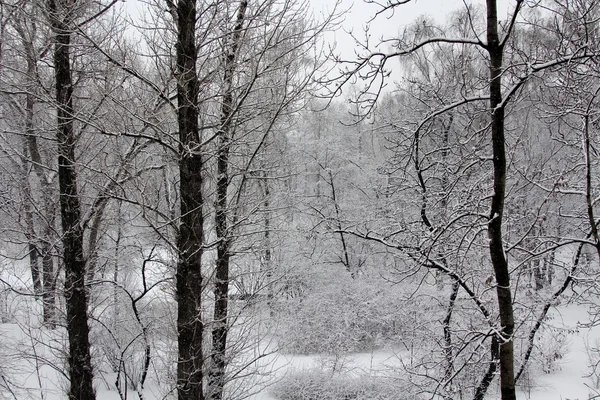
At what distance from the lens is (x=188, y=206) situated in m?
3.73

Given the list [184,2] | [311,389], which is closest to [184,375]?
[184,2]

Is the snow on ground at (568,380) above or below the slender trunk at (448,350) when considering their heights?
below

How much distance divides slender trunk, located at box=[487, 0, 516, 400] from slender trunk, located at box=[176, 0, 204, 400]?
2.52 meters

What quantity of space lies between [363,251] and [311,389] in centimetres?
849

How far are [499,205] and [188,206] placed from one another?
2700 mm

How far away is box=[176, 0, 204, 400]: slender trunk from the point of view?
11.9 ft

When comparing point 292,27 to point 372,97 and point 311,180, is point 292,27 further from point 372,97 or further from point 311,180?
point 311,180

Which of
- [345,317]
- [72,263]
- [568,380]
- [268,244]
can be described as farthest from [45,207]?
[568,380]

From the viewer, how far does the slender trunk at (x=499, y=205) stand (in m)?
3.08

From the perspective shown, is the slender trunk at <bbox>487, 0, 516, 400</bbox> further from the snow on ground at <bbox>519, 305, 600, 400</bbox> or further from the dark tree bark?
the snow on ground at <bbox>519, 305, 600, 400</bbox>

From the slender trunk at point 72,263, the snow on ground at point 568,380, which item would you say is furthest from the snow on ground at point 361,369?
the slender trunk at point 72,263

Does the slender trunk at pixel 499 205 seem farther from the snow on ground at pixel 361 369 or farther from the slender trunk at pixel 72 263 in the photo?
the snow on ground at pixel 361 369

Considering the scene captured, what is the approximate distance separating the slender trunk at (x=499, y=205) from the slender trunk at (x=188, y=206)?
2518mm

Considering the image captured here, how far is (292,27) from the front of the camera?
4.37 m
